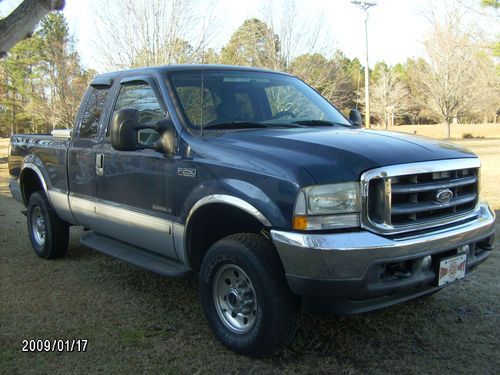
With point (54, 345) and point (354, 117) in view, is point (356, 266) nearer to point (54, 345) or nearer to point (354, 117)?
point (54, 345)

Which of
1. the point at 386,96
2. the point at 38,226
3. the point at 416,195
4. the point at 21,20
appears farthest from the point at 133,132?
the point at 386,96

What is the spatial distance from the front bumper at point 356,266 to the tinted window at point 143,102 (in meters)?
1.70

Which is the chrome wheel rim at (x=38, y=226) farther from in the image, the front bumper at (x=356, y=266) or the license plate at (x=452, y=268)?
the license plate at (x=452, y=268)

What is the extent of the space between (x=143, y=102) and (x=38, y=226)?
8.52 feet

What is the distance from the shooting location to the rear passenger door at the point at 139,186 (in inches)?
152

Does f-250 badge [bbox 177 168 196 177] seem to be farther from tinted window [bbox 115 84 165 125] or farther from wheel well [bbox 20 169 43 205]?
wheel well [bbox 20 169 43 205]

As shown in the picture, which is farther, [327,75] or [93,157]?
[327,75]

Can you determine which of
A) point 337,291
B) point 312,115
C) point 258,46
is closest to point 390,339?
point 337,291

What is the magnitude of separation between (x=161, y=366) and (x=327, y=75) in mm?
19992

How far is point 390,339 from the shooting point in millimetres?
3604

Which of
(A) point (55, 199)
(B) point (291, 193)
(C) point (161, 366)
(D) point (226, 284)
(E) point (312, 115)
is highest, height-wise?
(E) point (312, 115)

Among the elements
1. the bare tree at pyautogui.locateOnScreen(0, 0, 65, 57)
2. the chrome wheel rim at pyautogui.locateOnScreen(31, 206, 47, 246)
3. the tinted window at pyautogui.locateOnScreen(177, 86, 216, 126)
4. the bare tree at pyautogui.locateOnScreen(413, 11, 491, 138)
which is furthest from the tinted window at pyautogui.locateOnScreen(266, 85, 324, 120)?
the bare tree at pyautogui.locateOnScreen(413, 11, 491, 138)

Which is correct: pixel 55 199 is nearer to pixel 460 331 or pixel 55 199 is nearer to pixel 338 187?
pixel 338 187

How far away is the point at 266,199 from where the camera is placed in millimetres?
3025
